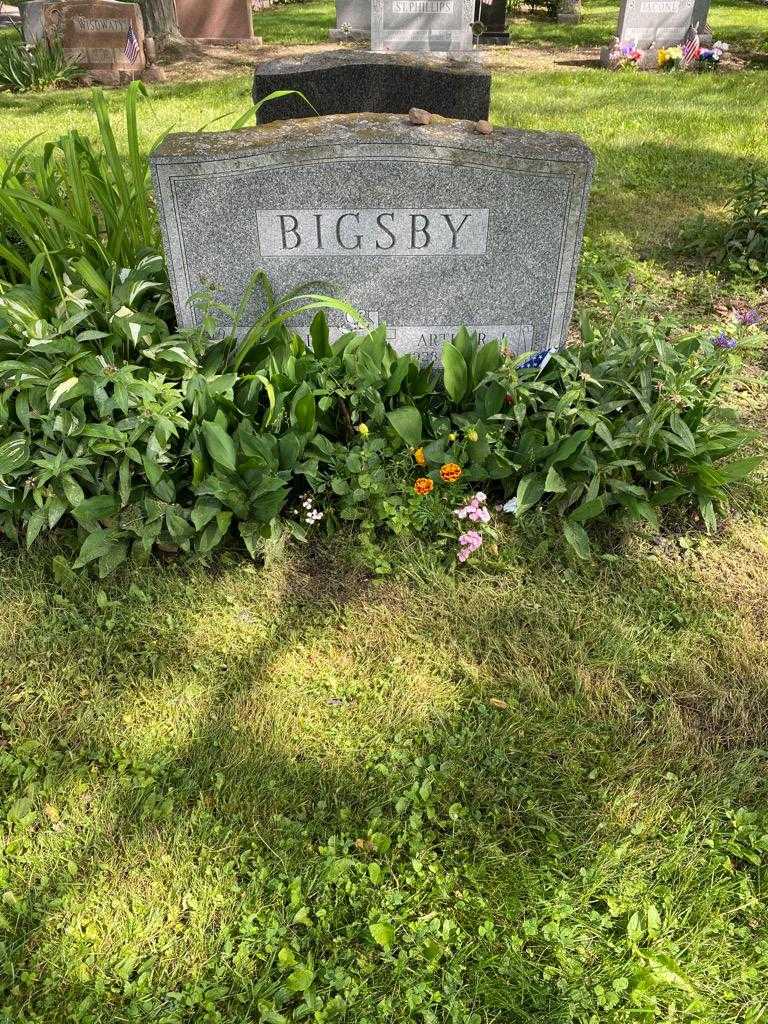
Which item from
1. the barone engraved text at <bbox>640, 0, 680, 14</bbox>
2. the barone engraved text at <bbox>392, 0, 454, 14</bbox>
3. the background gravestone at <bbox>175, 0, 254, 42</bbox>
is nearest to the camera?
the barone engraved text at <bbox>392, 0, 454, 14</bbox>

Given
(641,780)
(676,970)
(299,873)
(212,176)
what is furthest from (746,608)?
(212,176)

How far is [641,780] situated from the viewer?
84.3 inches

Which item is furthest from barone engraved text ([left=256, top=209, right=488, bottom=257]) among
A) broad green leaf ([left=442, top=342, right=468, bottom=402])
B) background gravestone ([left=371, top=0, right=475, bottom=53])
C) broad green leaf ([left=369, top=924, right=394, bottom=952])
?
background gravestone ([left=371, top=0, right=475, bottom=53])

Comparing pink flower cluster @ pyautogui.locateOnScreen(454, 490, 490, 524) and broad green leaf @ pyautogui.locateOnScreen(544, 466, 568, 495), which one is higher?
broad green leaf @ pyautogui.locateOnScreen(544, 466, 568, 495)

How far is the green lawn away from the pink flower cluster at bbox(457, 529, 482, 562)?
9 cm

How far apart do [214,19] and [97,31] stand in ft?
9.00

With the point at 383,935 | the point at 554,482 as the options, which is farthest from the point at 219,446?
the point at 383,935

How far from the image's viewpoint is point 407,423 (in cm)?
278

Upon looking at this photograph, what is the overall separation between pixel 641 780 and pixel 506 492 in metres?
1.13

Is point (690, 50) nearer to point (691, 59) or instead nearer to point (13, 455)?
point (691, 59)

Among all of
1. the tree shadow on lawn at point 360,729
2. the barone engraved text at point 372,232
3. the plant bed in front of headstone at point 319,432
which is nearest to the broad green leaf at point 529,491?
the plant bed in front of headstone at point 319,432

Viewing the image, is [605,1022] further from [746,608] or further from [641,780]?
[746,608]

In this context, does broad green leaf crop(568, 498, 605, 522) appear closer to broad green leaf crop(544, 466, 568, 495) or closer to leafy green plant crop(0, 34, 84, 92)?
broad green leaf crop(544, 466, 568, 495)

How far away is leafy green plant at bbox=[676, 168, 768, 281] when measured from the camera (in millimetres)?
4324
